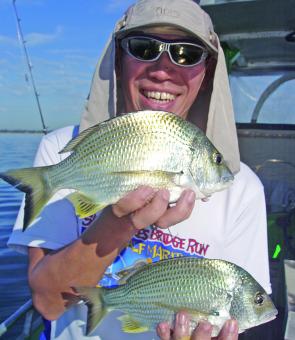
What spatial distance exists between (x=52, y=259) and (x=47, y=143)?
2.11 ft

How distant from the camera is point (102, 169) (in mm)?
1746

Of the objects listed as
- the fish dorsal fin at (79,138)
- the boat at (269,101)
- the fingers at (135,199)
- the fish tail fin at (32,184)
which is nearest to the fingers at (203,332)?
the fingers at (135,199)

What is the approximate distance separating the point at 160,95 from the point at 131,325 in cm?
105

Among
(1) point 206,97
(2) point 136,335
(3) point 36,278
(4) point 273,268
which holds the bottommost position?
(4) point 273,268

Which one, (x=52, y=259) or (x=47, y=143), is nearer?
(x=52, y=259)

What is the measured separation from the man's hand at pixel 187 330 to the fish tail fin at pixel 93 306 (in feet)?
0.86

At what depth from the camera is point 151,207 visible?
157cm

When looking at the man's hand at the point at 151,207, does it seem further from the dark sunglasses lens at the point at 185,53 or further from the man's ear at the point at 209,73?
the man's ear at the point at 209,73

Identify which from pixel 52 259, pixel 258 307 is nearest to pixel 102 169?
pixel 52 259

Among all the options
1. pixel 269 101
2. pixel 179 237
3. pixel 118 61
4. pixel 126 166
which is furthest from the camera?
pixel 269 101

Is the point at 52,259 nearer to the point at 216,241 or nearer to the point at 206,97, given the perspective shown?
the point at 216,241

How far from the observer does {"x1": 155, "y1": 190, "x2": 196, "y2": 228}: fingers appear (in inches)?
63.1

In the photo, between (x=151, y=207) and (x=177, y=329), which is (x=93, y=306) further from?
(x=151, y=207)

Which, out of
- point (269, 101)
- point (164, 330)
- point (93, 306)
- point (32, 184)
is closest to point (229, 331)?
point (164, 330)
